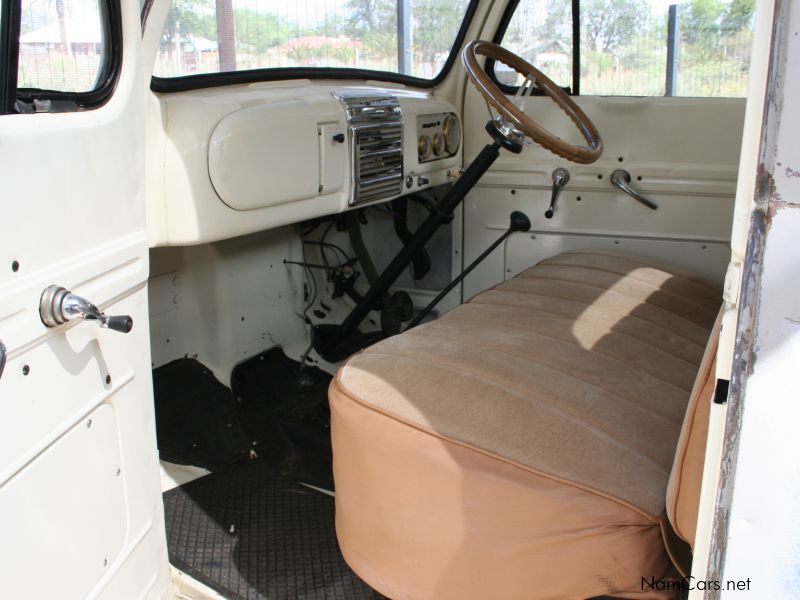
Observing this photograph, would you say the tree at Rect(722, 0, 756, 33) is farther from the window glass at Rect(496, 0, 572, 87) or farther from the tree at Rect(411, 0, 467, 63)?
the tree at Rect(411, 0, 467, 63)

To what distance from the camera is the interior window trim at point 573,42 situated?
8.42 ft

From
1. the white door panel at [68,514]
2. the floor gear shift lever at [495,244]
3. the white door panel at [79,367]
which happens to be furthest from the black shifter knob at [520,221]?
the white door panel at [68,514]

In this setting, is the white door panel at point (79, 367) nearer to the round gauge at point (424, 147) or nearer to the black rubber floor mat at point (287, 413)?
the black rubber floor mat at point (287, 413)

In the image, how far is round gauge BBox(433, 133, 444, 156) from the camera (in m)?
2.68

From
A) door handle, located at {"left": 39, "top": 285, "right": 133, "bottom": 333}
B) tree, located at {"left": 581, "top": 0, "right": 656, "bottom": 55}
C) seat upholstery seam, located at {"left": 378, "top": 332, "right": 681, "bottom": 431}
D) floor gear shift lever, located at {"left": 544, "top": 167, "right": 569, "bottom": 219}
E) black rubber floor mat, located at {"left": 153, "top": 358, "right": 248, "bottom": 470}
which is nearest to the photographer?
door handle, located at {"left": 39, "top": 285, "right": 133, "bottom": 333}

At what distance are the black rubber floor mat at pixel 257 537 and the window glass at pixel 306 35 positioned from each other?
104 cm

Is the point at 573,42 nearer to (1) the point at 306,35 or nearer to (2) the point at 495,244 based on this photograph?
(2) the point at 495,244

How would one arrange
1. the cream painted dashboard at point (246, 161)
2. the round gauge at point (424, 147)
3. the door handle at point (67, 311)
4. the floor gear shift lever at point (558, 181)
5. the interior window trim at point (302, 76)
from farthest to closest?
the floor gear shift lever at point (558, 181), the round gauge at point (424, 147), the interior window trim at point (302, 76), the cream painted dashboard at point (246, 161), the door handle at point (67, 311)

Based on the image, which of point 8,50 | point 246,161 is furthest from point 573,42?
point 8,50

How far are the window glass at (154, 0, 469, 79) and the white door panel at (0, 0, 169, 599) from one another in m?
0.55

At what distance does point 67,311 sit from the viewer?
1.04 meters

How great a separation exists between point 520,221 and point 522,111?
68cm

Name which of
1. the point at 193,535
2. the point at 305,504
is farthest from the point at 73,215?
the point at 305,504

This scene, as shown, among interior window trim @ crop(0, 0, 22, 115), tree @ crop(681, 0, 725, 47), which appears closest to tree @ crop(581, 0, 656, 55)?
tree @ crop(681, 0, 725, 47)
